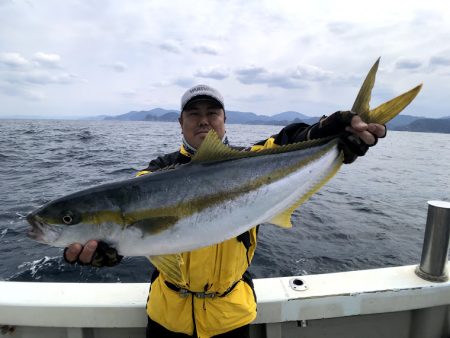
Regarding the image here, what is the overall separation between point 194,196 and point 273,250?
7.20 m

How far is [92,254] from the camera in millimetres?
2967

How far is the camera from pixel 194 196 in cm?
308

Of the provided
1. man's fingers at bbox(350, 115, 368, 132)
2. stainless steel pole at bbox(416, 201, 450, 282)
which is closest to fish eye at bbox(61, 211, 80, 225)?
man's fingers at bbox(350, 115, 368, 132)

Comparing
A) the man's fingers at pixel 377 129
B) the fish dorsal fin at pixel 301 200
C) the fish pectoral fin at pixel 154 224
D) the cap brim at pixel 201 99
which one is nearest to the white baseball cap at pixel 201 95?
the cap brim at pixel 201 99

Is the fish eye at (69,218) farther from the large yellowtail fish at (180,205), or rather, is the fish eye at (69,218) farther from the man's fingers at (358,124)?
the man's fingers at (358,124)

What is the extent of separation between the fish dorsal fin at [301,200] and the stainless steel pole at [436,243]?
168 cm

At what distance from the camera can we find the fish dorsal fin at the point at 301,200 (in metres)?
3.33

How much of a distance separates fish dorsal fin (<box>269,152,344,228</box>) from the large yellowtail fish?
3.1 inches

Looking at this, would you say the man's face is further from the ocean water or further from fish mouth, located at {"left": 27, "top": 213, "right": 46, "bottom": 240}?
the ocean water

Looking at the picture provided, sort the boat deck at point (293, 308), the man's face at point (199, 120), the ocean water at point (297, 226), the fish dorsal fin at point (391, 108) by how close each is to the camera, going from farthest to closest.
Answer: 1. the ocean water at point (297, 226)
2. the man's face at point (199, 120)
3. the boat deck at point (293, 308)
4. the fish dorsal fin at point (391, 108)

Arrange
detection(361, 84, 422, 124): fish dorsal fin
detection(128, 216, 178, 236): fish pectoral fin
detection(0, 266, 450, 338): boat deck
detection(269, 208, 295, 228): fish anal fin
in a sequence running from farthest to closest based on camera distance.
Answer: detection(0, 266, 450, 338): boat deck < detection(269, 208, 295, 228): fish anal fin < detection(128, 216, 178, 236): fish pectoral fin < detection(361, 84, 422, 124): fish dorsal fin

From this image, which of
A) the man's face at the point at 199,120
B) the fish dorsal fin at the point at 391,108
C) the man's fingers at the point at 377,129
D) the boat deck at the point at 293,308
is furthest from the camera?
the man's face at the point at 199,120

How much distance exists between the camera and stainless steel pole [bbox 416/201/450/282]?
4137 mm

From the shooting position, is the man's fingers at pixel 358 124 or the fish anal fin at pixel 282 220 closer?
the man's fingers at pixel 358 124
